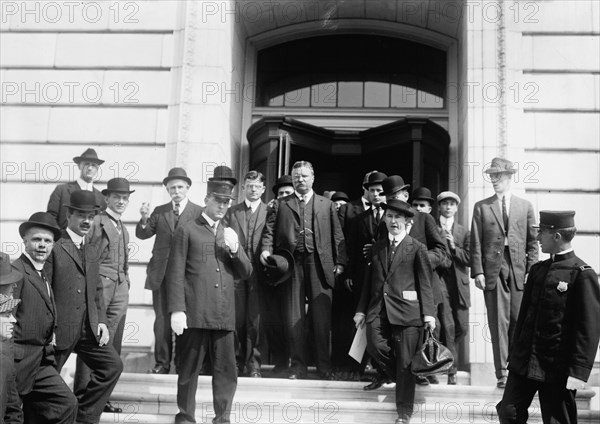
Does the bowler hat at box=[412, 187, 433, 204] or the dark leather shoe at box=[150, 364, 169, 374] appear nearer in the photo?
the dark leather shoe at box=[150, 364, 169, 374]

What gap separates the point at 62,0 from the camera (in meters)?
13.7

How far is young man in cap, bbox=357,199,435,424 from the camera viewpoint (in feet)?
29.5

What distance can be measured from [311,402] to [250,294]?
1.74m

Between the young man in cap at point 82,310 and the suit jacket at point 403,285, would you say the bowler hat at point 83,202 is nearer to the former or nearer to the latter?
the young man in cap at point 82,310

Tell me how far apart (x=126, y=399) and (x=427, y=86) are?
8.17 metres

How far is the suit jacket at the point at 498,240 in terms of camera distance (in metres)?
10.2

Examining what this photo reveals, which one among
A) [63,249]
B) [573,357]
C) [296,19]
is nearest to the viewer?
[573,357]

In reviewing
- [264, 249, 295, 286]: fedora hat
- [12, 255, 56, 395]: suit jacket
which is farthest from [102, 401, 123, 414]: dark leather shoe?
[264, 249, 295, 286]: fedora hat

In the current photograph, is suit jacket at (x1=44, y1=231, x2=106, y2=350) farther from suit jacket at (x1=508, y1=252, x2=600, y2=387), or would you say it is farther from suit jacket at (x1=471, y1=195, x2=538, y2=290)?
suit jacket at (x1=471, y1=195, x2=538, y2=290)

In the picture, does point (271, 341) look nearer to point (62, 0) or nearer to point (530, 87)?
point (530, 87)

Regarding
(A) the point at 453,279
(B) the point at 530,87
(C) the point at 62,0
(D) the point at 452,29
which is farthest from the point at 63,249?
(D) the point at 452,29

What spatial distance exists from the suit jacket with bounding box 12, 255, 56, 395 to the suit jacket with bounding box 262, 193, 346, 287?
3.25 metres

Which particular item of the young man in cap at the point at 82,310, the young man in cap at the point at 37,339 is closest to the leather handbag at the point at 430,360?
the young man in cap at the point at 82,310

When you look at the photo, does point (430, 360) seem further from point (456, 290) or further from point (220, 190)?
point (220, 190)
